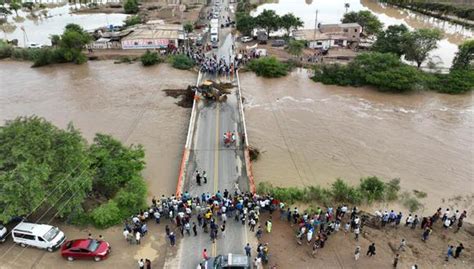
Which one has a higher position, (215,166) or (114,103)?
(114,103)

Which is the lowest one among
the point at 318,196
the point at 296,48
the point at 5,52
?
the point at 318,196

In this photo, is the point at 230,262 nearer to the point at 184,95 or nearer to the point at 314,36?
the point at 184,95

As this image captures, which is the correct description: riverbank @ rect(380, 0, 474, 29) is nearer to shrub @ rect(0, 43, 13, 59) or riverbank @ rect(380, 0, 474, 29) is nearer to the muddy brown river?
the muddy brown river

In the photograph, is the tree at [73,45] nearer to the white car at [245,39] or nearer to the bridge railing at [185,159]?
the white car at [245,39]

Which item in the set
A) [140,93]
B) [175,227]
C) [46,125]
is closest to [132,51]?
[140,93]

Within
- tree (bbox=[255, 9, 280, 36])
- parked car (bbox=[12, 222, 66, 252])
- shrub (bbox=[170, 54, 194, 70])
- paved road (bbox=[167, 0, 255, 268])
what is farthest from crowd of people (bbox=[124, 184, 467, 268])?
tree (bbox=[255, 9, 280, 36])

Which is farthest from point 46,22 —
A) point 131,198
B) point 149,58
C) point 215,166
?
point 131,198
